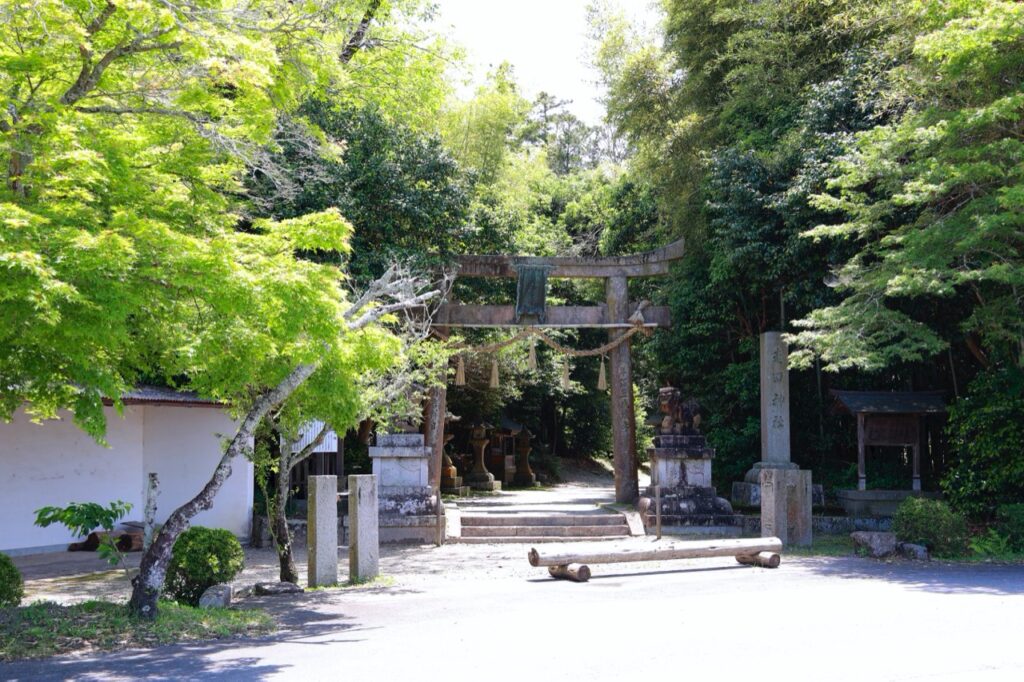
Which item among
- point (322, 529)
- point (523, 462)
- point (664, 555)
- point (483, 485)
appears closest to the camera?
point (322, 529)

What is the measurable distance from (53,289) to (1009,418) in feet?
50.3

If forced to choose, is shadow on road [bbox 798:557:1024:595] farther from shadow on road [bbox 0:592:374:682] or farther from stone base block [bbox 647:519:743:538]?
shadow on road [bbox 0:592:374:682]

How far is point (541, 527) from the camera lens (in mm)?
18594

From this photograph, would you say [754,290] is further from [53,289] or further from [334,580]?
[53,289]

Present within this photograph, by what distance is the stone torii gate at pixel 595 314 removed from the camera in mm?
20953

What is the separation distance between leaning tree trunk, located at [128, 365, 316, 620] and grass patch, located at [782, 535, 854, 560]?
9.16 metres

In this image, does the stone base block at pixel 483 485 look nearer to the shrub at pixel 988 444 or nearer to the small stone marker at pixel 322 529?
the shrub at pixel 988 444

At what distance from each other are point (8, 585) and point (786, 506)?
12.0m

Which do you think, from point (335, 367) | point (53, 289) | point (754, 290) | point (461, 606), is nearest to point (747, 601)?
point (461, 606)

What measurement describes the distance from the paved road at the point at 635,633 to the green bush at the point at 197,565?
0.78m

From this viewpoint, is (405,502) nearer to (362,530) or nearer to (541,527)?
(541,527)

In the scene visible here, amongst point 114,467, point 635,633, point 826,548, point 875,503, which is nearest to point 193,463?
point 114,467

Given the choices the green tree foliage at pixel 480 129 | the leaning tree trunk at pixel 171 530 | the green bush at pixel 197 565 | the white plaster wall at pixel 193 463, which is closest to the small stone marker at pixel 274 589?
the green bush at pixel 197 565

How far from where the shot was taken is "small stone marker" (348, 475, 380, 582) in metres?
12.8
